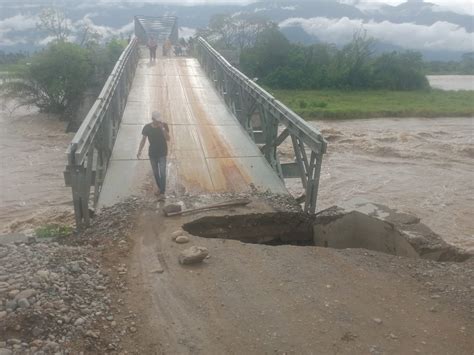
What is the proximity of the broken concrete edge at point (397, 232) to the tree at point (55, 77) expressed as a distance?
19.1 m

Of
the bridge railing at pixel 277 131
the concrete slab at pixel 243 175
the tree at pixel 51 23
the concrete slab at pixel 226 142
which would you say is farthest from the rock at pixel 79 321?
the tree at pixel 51 23

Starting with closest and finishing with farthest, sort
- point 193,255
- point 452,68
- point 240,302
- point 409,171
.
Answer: point 240,302, point 193,255, point 409,171, point 452,68

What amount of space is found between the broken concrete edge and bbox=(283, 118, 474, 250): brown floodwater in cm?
441

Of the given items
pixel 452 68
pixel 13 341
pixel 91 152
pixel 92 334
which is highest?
pixel 91 152

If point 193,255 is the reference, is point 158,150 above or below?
above

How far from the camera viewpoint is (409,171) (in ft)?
55.9

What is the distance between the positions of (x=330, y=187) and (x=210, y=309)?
11.1 metres

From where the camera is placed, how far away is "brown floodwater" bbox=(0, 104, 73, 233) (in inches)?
488

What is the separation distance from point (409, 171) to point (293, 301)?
13317 millimetres

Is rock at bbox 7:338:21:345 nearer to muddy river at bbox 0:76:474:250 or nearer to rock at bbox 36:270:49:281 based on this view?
rock at bbox 36:270:49:281

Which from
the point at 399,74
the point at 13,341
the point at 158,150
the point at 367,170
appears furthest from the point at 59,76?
the point at 399,74

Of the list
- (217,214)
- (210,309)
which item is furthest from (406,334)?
(217,214)

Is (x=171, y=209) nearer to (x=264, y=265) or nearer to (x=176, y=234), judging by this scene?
(x=176, y=234)

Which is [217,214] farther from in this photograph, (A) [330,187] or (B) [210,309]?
(A) [330,187]
